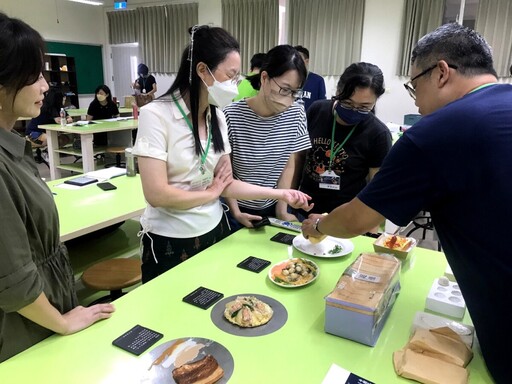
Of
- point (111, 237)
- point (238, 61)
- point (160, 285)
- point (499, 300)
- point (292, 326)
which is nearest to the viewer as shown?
point (499, 300)

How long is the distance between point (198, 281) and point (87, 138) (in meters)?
4.16

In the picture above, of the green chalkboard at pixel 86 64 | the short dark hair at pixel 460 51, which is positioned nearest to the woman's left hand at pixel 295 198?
the short dark hair at pixel 460 51

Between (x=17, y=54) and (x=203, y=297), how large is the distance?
0.78 metres

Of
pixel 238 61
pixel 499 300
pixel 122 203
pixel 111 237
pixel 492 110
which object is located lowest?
pixel 111 237

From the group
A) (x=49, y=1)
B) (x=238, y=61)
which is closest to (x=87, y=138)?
(x=238, y=61)

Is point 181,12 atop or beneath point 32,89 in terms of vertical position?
atop

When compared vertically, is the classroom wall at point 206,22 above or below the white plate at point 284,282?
above

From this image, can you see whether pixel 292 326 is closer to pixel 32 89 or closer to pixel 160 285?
pixel 160 285

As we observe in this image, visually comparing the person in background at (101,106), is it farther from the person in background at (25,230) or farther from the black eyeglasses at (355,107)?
the person in background at (25,230)

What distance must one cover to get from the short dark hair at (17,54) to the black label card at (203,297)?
700 millimetres

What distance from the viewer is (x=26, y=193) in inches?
36.9

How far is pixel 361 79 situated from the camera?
1778 mm

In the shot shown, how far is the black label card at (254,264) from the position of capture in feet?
4.42

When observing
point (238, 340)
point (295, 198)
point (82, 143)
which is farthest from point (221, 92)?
point (82, 143)
